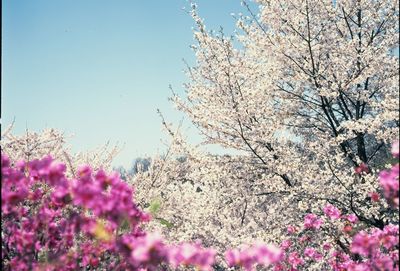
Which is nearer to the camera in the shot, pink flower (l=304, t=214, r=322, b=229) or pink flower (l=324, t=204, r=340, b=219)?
pink flower (l=324, t=204, r=340, b=219)

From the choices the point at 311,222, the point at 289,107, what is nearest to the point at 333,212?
the point at 311,222

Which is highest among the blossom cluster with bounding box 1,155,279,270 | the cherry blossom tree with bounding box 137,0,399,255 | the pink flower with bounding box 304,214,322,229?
the cherry blossom tree with bounding box 137,0,399,255

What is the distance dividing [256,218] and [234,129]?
11.5ft

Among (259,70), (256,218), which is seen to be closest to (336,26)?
(259,70)

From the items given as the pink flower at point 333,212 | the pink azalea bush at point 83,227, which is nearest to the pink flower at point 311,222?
the pink flower at point 333,212

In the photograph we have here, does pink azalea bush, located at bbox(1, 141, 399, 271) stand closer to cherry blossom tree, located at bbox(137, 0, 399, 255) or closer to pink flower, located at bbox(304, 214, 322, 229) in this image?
pink flower, located at bbox(304, 214, 322, 229)

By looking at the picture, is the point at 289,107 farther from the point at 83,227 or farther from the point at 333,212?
the point at 83,227

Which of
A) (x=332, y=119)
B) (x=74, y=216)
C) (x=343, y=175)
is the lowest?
(x=74, y=216)

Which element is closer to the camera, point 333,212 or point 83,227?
point 83,227

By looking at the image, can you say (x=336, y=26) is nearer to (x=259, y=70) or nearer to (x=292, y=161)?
(x=259, y=70)

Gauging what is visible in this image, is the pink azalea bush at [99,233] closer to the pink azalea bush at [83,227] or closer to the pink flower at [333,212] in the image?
the pink azalea bush at [83,227]

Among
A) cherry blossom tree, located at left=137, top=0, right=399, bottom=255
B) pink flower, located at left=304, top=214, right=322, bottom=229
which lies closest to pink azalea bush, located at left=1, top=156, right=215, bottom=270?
pink flower, located at left=304, top=214, right=322, bottom=229

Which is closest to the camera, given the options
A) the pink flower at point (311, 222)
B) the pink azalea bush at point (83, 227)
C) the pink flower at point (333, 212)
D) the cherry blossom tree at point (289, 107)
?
the pink azalea bush at point (83, 227)

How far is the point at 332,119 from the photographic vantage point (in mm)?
8922
